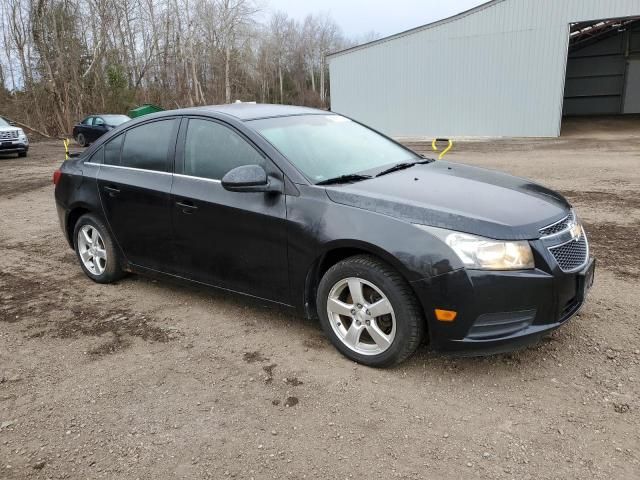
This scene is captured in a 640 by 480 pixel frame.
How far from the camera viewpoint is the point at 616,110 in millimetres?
35281

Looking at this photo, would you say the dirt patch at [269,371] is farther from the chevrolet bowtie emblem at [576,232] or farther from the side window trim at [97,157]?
the side window trim at [97,157]

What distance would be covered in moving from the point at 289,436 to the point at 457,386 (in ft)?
3.43

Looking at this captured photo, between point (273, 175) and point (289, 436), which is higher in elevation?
point (273, 175)

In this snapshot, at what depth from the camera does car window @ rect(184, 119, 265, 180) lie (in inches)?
149

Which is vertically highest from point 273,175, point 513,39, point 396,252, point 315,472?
point 513,39

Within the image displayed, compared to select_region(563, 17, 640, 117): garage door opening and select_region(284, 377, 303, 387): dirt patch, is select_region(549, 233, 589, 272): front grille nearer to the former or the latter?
select_region(284, 377, 303, 387): dirt patch

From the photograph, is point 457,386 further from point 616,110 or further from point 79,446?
point 616,110

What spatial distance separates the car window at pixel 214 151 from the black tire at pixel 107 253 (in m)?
1.24

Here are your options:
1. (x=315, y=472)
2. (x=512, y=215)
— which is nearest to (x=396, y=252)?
(x=512, y=215)

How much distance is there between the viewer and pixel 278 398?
10.1 feet

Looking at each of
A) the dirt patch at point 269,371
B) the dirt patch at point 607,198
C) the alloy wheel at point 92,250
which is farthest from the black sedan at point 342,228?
the dirt patch at point 607,198

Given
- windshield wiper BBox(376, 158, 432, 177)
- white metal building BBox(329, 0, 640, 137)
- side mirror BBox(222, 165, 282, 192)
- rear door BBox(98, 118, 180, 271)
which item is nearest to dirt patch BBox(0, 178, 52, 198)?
rear door BBox(98, 118, 180, 271)

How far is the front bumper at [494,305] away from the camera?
2.87 metres

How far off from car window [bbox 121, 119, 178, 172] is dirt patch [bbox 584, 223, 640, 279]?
4.10 meters
